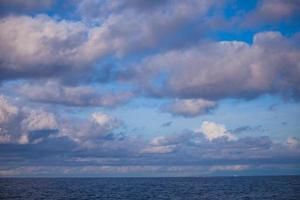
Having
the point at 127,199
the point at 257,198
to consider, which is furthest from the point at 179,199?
the point at 257,198

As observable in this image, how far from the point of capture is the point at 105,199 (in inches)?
4309

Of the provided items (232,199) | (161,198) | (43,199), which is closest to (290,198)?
(232,199)

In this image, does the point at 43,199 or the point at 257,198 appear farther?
the point at 257,198

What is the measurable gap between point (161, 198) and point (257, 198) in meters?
28.7

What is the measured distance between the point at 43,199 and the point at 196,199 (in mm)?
43017

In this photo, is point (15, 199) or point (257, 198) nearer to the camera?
point (15, 199)

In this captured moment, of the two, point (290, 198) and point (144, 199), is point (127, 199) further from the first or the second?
point (290, 198)

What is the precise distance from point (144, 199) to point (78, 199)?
62.0ft

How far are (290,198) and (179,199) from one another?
32.5 meters

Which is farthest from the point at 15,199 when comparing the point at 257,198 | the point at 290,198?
the point at 290,198

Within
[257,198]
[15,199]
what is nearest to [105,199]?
[15,199]

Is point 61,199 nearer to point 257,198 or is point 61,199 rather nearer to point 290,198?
point 257,198

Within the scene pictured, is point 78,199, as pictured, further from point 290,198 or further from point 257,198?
point 290,198

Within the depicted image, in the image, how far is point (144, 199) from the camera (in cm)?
10938
